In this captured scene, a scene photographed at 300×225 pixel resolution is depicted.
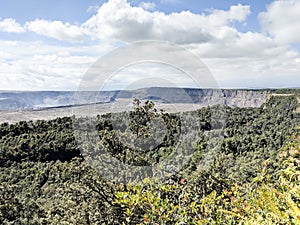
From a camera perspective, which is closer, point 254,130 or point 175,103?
point 175,103

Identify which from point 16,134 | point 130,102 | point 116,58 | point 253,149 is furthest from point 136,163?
point 16,134

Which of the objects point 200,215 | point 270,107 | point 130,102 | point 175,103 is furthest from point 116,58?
point 270,107

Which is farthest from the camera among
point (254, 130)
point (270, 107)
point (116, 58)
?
point (270, 107)

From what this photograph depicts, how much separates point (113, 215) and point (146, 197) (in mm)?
4793

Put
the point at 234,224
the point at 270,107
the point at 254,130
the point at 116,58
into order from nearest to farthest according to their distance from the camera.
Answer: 1. the point at 234,224
2. the point at 116,58
3. the point at 254,130
4. the point at 270,107

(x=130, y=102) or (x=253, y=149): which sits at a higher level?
(x=130, y=102)

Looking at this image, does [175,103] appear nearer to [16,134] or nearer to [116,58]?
[116,58]

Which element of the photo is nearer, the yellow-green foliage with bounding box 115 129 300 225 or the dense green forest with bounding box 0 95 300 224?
the yellow-green foliage with bounding box 115 129 300 225

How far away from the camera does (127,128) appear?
873 centimetres

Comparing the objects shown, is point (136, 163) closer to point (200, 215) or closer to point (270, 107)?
point (200, 215)

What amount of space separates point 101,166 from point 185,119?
270 cm

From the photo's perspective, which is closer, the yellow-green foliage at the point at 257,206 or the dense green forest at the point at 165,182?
the yellow-green foliage at the point at 257,206

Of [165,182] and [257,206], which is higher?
[257,206]

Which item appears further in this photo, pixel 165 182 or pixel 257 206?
pixel 165 182
